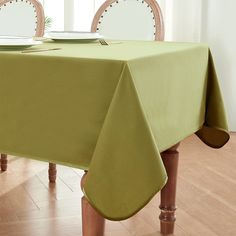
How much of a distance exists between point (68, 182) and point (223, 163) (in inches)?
38.8

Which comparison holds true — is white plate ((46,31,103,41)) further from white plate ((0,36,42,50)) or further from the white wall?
the white wall

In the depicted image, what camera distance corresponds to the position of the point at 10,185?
283cm

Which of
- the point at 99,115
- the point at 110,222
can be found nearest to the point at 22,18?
the point at 110,222

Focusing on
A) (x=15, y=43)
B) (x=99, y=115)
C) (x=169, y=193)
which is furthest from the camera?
(x=169, y=193)

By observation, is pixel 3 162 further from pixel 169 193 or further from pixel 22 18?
pixel 169 193

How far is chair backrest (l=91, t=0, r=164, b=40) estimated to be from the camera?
2.78 m

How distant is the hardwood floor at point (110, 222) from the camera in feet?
7.39

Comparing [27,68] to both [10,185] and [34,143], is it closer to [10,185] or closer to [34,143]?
[34,143]

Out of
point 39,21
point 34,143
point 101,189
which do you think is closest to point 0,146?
point 34,143

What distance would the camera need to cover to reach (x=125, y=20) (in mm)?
2836

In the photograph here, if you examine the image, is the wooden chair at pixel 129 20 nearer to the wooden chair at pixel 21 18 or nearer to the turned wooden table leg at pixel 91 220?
the wooden chair at pixel 21 18

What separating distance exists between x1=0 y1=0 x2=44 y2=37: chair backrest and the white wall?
4.50 feet

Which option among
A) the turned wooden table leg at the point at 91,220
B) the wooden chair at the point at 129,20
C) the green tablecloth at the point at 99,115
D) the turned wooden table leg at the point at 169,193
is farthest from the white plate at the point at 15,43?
the wooden chair at the point at 129,20

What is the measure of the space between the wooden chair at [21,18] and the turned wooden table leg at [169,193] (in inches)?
48.5
